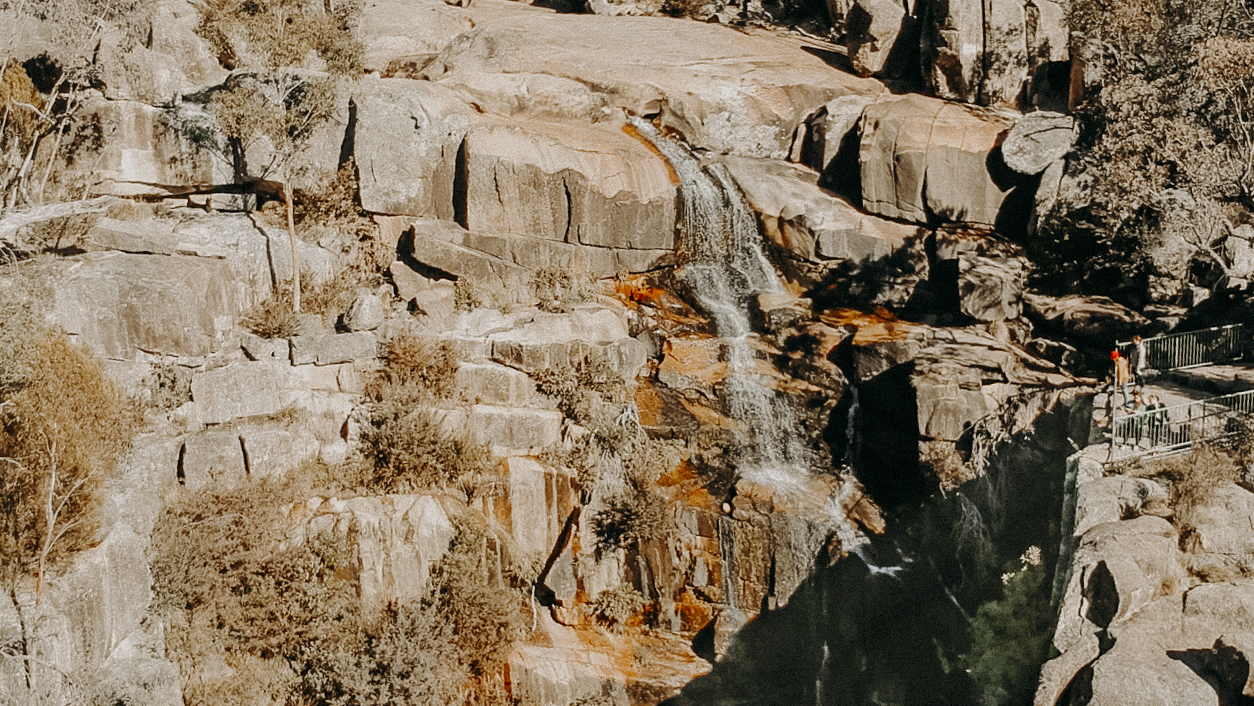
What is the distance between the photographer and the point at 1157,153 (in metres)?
19.7

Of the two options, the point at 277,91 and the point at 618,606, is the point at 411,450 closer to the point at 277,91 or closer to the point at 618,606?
the point at 618,606

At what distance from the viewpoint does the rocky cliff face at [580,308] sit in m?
17.1

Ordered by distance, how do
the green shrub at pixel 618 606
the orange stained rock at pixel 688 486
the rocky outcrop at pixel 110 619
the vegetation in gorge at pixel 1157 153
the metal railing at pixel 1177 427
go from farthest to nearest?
the vegetation in gorge at pixel 1157 153 → the orange stained rock at pixel 688 486 → the green shrub at pixel 618 606 → the metal railing at pixel 1177 427 → the rocky outcrop at pixel 110 619

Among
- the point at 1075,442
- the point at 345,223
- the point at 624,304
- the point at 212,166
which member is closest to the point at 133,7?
the point at 212,166

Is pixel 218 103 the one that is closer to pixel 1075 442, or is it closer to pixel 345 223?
pixel 345 223

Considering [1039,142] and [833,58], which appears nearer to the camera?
[1039,142]

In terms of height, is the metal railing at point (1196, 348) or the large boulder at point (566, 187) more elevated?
the large boulder at point (566, 187)

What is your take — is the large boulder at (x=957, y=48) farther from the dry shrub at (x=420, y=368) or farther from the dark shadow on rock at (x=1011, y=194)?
the dry shrub at (x=420, y=368)

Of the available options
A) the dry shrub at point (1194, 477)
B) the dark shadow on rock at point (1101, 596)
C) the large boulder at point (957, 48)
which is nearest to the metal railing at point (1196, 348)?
the dry shrub at point (1194, 477)

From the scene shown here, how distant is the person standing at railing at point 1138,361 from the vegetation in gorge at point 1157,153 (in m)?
2.95

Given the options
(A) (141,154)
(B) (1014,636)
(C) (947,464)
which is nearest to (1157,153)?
(C) (947,464)

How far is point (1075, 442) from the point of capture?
56.5ft

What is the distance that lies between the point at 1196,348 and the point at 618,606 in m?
12.5

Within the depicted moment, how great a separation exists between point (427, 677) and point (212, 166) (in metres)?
12.2
